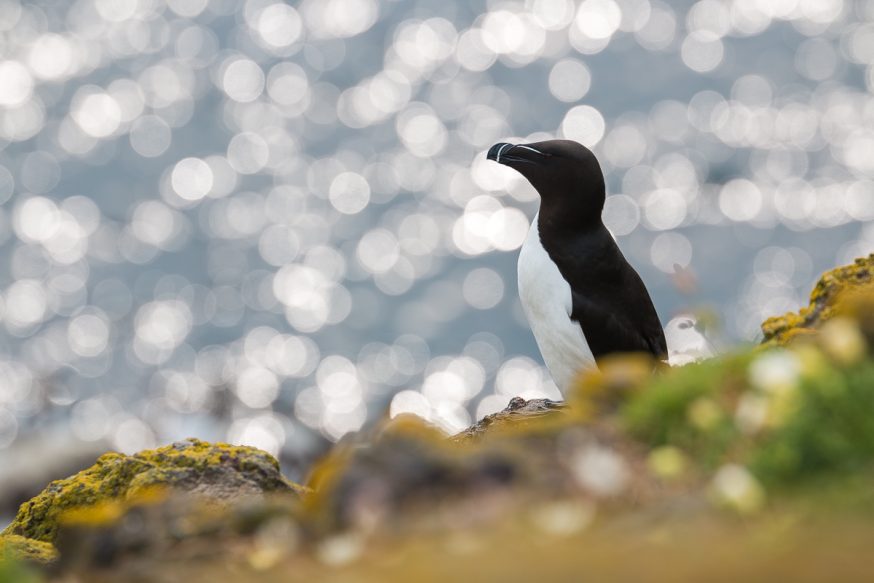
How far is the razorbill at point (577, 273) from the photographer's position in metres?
7.56

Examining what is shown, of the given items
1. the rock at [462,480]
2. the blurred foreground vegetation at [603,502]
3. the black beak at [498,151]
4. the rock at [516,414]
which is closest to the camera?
the blurred foreground vegetation at [603,502]

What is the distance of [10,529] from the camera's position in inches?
266

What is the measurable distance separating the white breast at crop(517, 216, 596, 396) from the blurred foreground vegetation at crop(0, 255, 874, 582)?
2302mm

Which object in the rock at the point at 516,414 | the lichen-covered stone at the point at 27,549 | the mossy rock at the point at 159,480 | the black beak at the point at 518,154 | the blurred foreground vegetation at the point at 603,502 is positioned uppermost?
the black beak at the point at 518,154

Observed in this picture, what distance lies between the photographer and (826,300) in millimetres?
6859

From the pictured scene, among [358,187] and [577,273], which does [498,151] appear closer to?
[577,273]

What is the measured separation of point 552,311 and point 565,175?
0.83 metres

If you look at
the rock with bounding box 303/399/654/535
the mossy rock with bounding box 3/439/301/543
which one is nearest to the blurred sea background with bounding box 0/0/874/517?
the mossy rock with bounding box 3/439/301/543

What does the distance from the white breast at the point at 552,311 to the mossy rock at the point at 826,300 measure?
1180 millimetres

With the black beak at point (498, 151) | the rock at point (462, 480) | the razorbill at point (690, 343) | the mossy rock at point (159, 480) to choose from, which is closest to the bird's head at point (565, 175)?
the black beak at point (498, 151)

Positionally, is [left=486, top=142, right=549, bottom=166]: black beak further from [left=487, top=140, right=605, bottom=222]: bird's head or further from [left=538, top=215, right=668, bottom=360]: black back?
[left=538, top=215, right=668, bottom=360]: black back

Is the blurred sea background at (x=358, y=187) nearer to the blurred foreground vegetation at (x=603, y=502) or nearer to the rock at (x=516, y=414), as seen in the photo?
the rock at (x=516, y=414)

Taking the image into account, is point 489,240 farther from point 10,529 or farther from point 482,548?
point 482,548

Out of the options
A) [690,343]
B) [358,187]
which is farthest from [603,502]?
[358,187]
